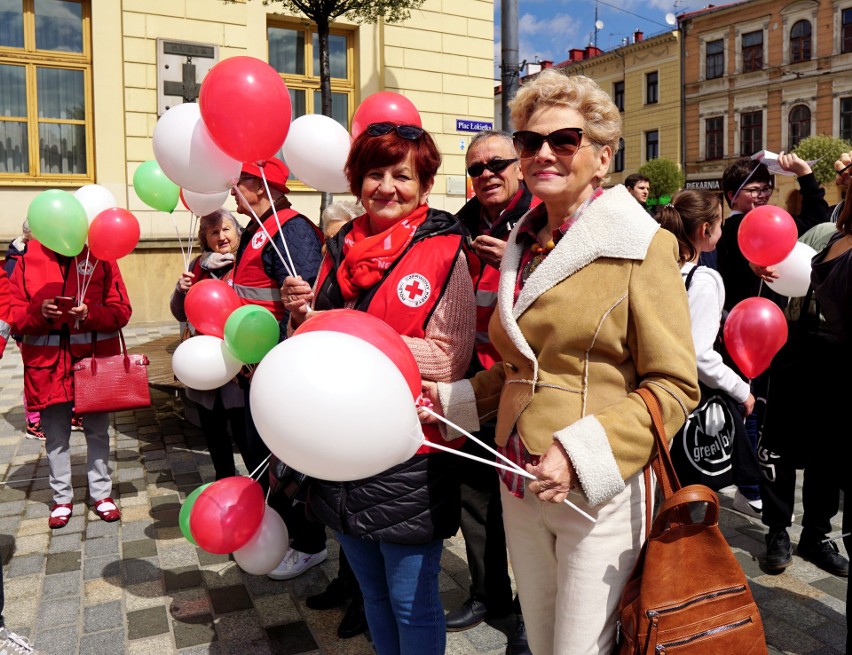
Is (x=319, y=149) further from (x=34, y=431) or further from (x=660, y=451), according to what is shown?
(x=34, y=431)

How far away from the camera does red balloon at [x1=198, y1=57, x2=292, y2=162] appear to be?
2.60 metres

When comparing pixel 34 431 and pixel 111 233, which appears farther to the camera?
pixel 34 431

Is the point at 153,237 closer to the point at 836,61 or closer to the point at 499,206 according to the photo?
the point at 499,206

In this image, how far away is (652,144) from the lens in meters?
40.3

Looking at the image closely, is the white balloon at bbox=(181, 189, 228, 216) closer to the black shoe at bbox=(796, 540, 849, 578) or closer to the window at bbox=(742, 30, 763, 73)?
the black shoe at bbox=(796, 540, 849, 578)

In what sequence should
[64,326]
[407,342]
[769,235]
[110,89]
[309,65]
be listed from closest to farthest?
[407,342]
[769,235]
[64,326]
[110,89]
[309,65]

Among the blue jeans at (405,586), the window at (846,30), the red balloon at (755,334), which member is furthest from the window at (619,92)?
the blue jeans at (405,586)

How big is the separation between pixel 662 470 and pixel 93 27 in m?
11.7

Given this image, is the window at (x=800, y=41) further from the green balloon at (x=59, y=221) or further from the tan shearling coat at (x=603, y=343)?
the tan shearling coat at (x=603, y=343)

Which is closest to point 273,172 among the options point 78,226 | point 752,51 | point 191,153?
point 191,153

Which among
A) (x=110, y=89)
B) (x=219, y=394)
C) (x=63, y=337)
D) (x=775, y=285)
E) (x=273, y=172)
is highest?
(x=110, y=89)

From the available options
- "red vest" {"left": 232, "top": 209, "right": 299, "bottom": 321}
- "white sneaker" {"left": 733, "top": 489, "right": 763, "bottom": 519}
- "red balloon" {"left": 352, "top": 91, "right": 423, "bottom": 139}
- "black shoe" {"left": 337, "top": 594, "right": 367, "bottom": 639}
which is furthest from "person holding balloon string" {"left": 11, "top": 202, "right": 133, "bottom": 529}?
"white sneaker" {"left": 733, "top": 489, "right": 763, "bottom": 519}

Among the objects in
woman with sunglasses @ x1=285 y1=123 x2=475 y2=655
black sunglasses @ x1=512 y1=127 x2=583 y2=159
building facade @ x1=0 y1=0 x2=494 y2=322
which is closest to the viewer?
black sunglasses @ x1=512 y1=127 x2=583 y2=159

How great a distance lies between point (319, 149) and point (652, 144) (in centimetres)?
4075
